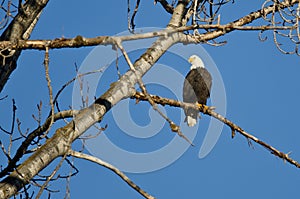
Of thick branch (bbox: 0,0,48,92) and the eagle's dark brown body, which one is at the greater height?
the eagle's dark brown body

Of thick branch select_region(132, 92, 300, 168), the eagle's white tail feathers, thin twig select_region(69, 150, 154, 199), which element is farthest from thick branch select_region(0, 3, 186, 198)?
the eagle's white tail feathers

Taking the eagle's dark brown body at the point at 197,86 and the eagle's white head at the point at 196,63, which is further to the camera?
the eagle's white head at the point at 196,63

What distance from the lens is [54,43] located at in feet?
10.9

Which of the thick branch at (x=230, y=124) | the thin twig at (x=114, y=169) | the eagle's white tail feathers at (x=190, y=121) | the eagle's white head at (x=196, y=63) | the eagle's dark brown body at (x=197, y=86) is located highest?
→ the eagle's white head at (x=196, y=63)

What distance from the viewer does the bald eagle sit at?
710cm

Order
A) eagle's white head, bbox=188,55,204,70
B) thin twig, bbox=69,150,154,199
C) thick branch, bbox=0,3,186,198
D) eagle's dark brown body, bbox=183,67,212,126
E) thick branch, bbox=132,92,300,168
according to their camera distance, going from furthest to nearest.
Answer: eagle's white head, bbox=188,55,204,70
eagle's dark brown body, bbox=183,67,212,126
thick branch, bbox=132,92,300,168
thin twig, bbox=69,150,154,199
thick branch, bbox=0,3,186,198

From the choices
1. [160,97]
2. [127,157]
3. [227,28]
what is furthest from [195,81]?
[227,28]

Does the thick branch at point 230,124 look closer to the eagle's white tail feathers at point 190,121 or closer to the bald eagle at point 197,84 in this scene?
the eagle's white tail feathers at point 190,121

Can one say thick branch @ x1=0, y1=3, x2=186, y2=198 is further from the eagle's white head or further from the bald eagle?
the eagle's white head

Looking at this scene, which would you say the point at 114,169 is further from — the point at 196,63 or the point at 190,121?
the point at 196,63

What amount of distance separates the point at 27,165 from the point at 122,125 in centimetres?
130

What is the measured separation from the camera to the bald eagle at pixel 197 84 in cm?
710

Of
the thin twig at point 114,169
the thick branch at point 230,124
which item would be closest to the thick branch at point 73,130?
the thin twig at point 114,169

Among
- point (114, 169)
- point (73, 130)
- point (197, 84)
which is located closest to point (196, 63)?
point (197, 84)
